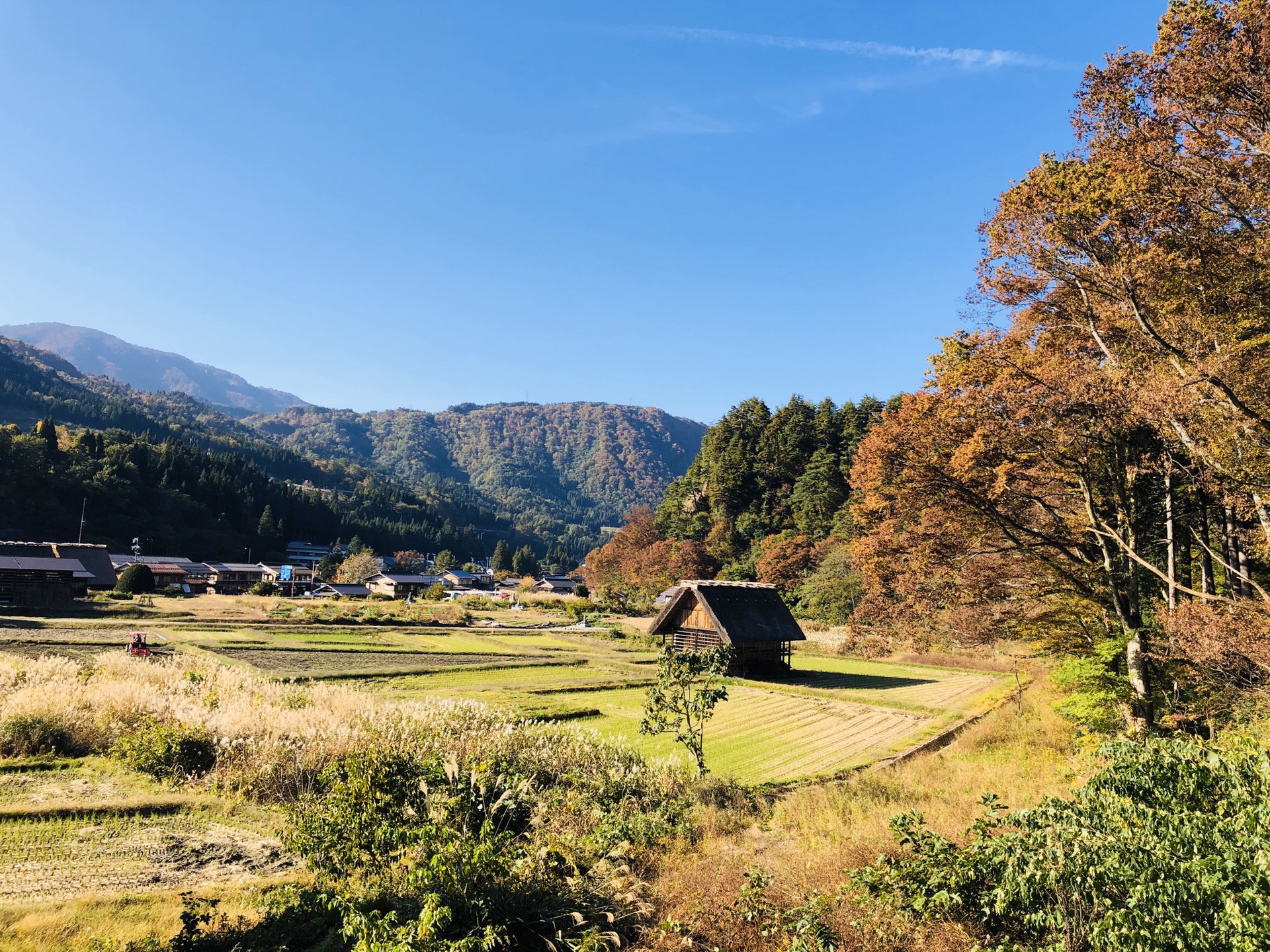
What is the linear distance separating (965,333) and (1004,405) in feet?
13.7

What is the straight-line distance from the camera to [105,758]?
13078mm

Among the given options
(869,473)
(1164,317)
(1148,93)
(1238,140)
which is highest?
(1148,93)

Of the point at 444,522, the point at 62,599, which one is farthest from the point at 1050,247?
the point at 444,522

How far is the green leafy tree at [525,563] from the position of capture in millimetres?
132375

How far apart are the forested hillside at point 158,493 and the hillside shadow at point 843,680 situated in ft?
296

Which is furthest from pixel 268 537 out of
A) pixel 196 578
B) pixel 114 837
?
pixel 114 837

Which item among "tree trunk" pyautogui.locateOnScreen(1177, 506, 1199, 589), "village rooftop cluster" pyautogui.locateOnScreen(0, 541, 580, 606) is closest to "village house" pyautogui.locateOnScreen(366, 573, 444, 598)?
"village rooftop cluster" pyautogui.locateOnScreen(0, 541, 580, 606)

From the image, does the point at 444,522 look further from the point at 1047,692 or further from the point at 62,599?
the point at 1047,692

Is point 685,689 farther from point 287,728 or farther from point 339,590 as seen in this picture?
point 339,590

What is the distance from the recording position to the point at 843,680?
105ft

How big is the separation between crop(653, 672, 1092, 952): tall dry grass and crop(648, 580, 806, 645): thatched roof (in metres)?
15.3

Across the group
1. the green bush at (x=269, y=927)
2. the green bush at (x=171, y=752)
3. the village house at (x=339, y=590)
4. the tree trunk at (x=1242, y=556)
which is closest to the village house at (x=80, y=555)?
the village house at (x=339, y=590)

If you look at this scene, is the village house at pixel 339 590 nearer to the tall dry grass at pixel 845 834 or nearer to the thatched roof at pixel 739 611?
the thatched roof at pixel 739 611

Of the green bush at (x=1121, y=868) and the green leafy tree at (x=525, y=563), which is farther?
the green leafy tree at (x=525, y=563)
